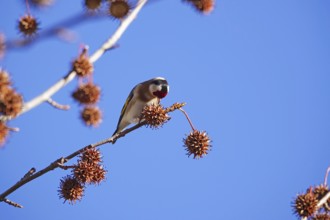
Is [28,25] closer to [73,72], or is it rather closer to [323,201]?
[73,72]

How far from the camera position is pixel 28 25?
3002mm

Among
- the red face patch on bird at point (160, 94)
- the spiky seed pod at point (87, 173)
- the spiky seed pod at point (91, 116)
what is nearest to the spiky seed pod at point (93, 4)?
the spiky seed pod at point (91, 116)

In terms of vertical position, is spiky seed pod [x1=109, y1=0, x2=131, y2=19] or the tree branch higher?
spiky seed pod [x1=109, y1=0, x2=131, y2=19]

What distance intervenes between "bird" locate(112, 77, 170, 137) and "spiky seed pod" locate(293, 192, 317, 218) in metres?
2.75

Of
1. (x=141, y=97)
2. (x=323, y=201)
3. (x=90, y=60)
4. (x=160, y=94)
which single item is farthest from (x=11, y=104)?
(x=141, y=97)

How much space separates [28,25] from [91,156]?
146 cm

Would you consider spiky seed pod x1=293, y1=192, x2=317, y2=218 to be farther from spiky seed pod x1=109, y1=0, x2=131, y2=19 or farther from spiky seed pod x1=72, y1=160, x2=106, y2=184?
spiky seed pod x1=109, y1=0, x2=131, y2=19

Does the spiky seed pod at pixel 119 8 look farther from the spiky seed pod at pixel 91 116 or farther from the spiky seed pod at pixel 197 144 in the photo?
the spiky seed pod at pixel 197 144

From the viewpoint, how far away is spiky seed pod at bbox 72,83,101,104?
3.00m

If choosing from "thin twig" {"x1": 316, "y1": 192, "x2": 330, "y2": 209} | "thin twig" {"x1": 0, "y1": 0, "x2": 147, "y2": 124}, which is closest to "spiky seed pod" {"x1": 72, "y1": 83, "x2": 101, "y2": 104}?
"thin twig" {"x1": 0, "y1": 0, "x2": 147, "y2": 124}

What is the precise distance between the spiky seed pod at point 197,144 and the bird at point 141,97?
1.99m

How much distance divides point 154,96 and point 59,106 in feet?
12.7

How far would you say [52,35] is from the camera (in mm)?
2324

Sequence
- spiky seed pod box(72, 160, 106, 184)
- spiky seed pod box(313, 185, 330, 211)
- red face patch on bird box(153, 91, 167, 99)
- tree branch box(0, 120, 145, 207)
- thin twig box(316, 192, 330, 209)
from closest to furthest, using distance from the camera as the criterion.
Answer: tree branch box(0, 120, 145, 207) → thin twig box(316, 192, 330, 209) → spiky seed pod box(72, 160, 106, 184) → spiky seed pod box(313, 185, 330, 211) → red face patch on bird box(153, 91, 167, 99)
